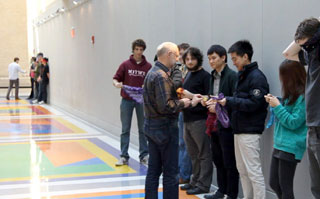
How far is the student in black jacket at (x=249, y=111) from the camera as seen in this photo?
14.3 feet

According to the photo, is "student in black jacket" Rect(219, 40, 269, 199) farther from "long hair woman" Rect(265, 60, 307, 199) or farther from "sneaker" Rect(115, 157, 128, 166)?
"sneaker" Rect(115, 157, 128, 166)

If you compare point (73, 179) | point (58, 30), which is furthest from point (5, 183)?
point (58, 30)

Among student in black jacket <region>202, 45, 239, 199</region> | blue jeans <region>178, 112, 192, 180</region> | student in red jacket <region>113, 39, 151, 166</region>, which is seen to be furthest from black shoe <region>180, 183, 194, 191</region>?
student in red jacket <region>113, 39, 151, 166</region>

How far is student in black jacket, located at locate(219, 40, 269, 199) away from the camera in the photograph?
4.37 meters

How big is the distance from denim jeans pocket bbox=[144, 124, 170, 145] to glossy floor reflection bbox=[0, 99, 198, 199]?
4.24 feet

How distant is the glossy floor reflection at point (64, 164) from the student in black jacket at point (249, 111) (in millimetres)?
1186

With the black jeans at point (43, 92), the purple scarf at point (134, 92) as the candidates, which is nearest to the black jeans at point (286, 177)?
the purple scarf at point (134, 92)

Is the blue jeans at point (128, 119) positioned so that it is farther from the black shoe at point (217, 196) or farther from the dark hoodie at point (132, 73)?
the black shoe at point (217, 196)

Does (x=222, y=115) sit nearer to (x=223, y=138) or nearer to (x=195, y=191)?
(x=223, y=138)

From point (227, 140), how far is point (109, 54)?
230 inches

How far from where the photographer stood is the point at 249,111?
4.39m

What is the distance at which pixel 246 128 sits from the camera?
4445 millimetres

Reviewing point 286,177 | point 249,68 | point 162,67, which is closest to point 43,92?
point 162,67

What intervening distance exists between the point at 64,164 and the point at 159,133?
339 centimetres
